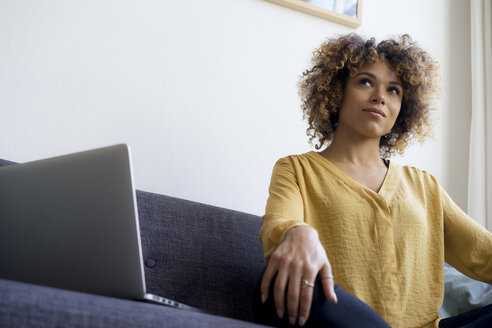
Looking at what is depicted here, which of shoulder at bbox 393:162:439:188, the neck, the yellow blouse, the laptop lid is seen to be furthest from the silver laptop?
shoulder at bbox 393:162:439:188

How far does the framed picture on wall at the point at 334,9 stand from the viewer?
5.82ft

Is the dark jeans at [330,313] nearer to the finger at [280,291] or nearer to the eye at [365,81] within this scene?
the finger at [280,291]

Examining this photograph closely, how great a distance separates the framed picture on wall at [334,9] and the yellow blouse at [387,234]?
777 mm

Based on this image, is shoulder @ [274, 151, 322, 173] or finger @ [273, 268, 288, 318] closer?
finger @ [273, 268, 288, 318]

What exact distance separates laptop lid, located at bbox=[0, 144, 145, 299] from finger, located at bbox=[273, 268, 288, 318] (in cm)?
22

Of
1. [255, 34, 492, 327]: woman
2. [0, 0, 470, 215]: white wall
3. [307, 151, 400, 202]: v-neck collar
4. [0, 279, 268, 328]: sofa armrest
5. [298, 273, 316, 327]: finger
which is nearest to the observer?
[0, 279, 268, 328]: sofa armrest

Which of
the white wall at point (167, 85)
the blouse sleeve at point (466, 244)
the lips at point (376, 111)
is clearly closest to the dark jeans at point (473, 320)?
the blouse sleeve at point (466, 244)

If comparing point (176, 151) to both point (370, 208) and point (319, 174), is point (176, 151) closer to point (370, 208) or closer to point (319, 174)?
point (319, 174)

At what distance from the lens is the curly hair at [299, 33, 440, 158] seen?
1338mm

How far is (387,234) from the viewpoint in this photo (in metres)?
1.12

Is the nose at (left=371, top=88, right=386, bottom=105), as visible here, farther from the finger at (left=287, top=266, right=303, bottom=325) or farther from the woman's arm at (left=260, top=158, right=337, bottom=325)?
the finger at (left=287, top=266, right=303, bottom=325)

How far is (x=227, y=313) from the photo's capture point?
3.93 feet

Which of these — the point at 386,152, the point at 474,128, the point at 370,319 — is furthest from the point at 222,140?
the point at 474,128

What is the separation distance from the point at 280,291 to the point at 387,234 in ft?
1.50
